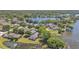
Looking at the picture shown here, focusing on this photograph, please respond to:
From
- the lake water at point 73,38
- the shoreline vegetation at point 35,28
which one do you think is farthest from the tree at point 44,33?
the lake water at point 73,38

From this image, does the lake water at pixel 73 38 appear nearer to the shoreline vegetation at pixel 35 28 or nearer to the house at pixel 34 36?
the shoreline vegetation at pixel 35 28

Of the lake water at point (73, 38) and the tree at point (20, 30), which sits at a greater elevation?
the tree at point (20, 30)

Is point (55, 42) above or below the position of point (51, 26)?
below

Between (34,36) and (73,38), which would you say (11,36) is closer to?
(34,36)

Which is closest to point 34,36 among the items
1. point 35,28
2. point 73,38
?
point 35,28

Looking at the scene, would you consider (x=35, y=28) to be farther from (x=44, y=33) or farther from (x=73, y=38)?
(x=73, y=38)

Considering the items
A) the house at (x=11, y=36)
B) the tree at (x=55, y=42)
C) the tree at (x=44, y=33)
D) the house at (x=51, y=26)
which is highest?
the house at (x=51, y=26)
